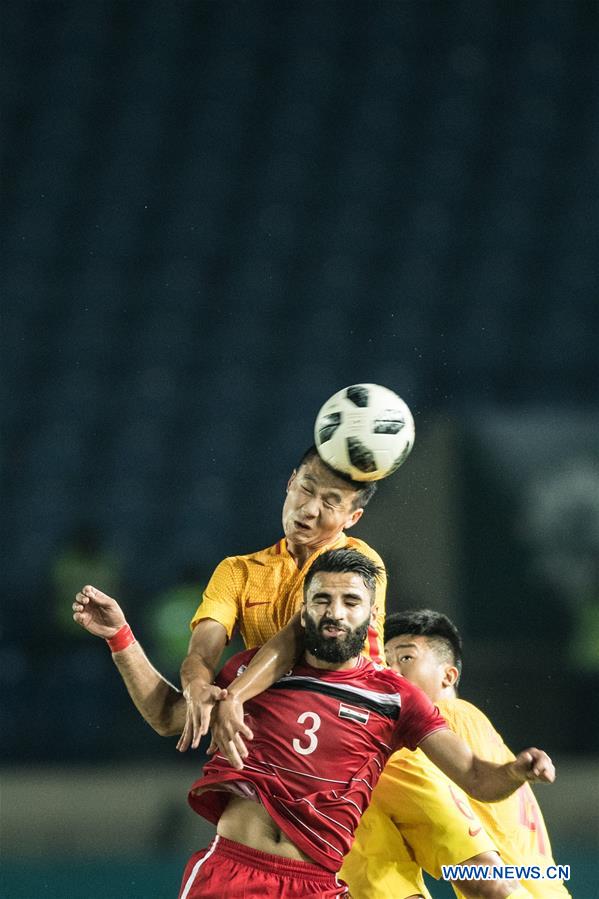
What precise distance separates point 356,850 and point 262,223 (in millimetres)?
6747

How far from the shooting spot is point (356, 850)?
12.0 feet

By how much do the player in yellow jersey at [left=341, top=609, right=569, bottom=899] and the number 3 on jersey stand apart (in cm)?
41

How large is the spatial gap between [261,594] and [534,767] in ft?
3.16

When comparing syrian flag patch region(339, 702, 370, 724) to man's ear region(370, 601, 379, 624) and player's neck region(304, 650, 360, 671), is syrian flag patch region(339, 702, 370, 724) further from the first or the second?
man's ear region(370, 601, 379, 624)

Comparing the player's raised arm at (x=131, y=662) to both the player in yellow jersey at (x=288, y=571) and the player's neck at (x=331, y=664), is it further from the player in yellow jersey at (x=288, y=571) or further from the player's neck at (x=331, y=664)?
the player's neck at (x=331, y=664)

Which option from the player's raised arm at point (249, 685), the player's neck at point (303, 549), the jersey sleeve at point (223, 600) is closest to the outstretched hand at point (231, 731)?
the player's raised arm at point (249, 685)

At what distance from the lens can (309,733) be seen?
3.31 m

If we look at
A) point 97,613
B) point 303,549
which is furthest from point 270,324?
point 97,613

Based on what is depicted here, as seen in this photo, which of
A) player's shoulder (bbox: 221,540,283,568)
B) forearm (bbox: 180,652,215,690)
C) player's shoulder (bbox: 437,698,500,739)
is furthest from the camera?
player's shoulder (bbox: 437,698,500,739)

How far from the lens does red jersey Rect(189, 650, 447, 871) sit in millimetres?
3248

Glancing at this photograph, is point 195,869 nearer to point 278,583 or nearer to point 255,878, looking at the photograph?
point 255,878

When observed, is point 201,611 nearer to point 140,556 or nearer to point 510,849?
point 510,849

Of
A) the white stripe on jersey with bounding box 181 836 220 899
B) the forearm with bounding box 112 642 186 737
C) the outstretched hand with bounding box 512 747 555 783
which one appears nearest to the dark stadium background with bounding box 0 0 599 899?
the forearm with bounding box 112 642 186 737

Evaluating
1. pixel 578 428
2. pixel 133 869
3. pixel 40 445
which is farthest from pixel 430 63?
pixel 133 869
